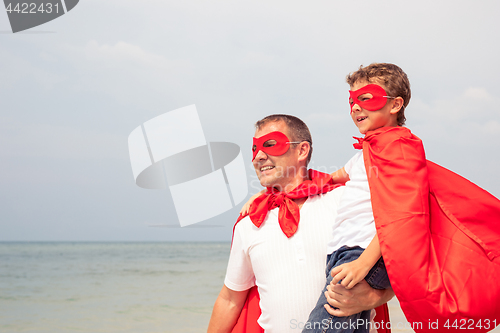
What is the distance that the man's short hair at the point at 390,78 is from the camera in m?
2.38

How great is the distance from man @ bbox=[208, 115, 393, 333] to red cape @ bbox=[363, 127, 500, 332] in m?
0.30

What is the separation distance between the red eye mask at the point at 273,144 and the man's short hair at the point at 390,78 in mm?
567

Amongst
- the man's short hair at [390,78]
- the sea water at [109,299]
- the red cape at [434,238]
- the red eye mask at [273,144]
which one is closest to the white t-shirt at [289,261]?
the red eye mask at [273,144]

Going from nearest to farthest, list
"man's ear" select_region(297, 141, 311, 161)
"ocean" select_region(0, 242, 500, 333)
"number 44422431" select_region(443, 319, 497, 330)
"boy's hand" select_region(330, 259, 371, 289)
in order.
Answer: "number 44422431" select_region(443, 319, 497, 330), "boy's hand" select_region(330, 259, 371, 289), "man's ear" select_region(297, 141, 311, 161), "ocean" select_region(0, 242, 500, 333)

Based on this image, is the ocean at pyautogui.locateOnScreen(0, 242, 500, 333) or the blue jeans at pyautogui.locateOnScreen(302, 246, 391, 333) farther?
the ocean at pyautogui.locateOnScreen(0, 242, 500, 333)

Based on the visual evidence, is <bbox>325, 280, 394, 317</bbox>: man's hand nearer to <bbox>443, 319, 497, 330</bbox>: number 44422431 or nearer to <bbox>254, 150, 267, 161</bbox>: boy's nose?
<bbox>443, 319, 497, 330</bbox>: number 44422431

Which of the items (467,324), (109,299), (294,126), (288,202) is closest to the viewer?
(467,324)

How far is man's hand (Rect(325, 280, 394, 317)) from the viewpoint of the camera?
2080 millimetres

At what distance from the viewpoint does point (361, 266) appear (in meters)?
2.02

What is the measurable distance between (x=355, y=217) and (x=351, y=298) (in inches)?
16.0

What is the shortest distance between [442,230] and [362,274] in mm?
458

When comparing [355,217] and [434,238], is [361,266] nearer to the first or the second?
[355,217]

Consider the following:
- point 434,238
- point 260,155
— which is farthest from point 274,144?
point 434,238

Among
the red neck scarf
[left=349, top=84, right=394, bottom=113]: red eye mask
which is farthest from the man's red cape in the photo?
[left=349, top=84, right=394, bottom=113]: red eye mask
